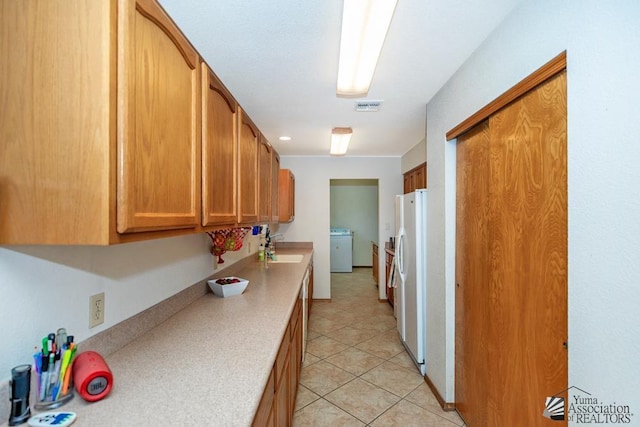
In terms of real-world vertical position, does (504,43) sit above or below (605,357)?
above

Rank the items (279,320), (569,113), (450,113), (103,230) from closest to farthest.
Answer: (103,230)
(569,113)
(279,320)
(450,113)

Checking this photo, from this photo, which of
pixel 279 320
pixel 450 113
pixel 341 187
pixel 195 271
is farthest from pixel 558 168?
pixel 341 187

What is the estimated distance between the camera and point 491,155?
1.67 meters

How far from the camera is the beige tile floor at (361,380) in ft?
6.94

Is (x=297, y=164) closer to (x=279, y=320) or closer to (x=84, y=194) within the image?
(x=279, y=320)

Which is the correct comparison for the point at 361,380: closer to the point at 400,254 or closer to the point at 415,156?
the point at 400,254

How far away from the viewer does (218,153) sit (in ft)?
4.52

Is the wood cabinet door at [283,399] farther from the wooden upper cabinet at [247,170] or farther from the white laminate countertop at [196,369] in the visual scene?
the wooden upper cabinet at [247,170]

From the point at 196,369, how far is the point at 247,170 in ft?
3.82

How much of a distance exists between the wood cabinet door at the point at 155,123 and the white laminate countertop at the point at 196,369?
1.68 ft

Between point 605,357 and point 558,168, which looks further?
point 558,168

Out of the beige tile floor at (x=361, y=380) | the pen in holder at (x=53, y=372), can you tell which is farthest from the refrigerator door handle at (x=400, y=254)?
the pen in holder at (x=53, y=372)

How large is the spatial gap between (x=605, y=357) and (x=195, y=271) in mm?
1975

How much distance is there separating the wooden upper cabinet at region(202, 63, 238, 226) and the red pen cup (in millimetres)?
568
